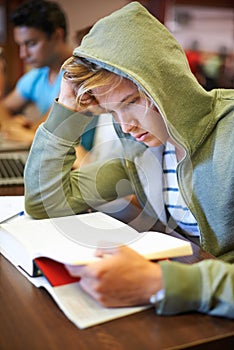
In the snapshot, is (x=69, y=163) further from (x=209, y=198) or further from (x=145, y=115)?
(x=209, y=198)

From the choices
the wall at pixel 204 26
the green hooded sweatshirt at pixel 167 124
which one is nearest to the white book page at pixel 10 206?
the green hooded sweatshirt at pixel 167 124

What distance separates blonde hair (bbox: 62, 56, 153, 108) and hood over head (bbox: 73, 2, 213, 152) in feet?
0.07

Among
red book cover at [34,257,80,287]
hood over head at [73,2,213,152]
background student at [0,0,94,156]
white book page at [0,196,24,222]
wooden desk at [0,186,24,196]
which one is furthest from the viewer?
background student at [0,0,94,156]

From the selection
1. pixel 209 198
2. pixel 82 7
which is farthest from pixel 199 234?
pixel 82 7

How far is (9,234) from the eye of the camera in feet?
2.78

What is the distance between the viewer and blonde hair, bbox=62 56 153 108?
929 millimetres

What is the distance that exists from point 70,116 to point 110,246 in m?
0.36

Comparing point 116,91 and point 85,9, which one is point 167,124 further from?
point 85,9

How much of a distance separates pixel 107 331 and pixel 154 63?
0.50m

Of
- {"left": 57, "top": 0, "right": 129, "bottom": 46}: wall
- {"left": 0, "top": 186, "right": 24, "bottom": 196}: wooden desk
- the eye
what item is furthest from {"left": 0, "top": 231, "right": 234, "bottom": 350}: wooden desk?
{"left": 57, "top": 0, "right": 129, "bottom": 46}: wall

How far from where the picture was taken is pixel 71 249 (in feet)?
2.46

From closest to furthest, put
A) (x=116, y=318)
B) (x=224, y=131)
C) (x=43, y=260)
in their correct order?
(x=116, y=318) < (x=43, y=260) < (x=224, y=131)

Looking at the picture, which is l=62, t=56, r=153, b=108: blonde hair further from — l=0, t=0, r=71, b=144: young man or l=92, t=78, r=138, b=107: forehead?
l=0, t=0, r=71, b=144: young man

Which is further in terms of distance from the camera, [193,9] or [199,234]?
[193,9]
